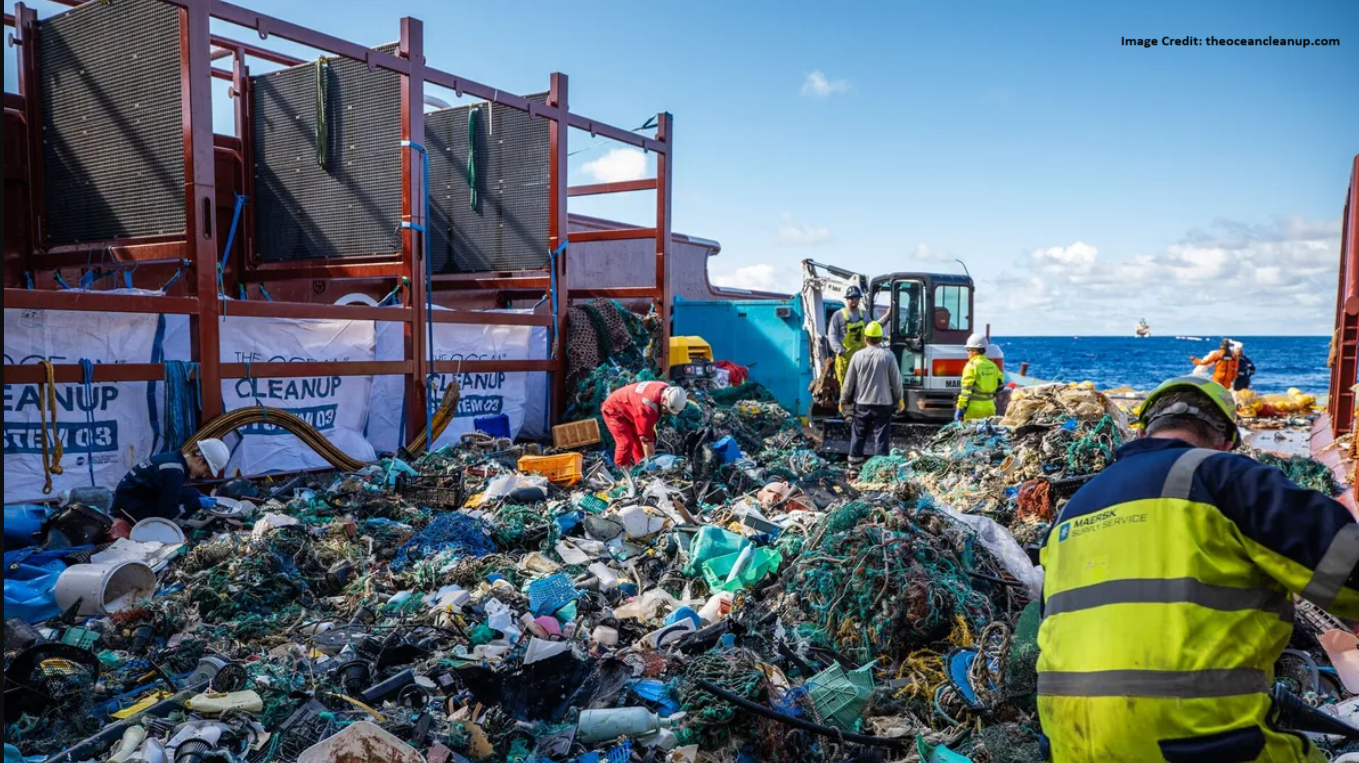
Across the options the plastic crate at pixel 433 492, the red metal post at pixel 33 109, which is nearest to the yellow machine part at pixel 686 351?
the plastic crate at pixel 433 492

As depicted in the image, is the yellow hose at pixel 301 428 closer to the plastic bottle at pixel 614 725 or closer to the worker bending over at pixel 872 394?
the worker bending over at pixel 872 394

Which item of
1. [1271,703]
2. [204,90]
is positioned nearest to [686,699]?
[1271,703]

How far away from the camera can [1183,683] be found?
7.04 feet

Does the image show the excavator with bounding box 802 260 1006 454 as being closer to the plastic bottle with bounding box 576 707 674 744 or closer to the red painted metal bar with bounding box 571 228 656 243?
the red painted metal bar with bounding box 571 228 656 243

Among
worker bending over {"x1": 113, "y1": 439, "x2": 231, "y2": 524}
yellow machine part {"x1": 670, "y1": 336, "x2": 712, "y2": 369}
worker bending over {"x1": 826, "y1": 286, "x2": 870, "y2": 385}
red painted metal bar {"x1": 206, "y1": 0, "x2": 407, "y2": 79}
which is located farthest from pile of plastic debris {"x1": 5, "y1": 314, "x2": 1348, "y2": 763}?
yellow machine part {"x1": 670, "y1": 336, "x2": 712, "y2": 369}

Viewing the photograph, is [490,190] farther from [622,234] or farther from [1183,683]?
[1183,683]

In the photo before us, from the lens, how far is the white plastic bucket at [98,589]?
16.3ft

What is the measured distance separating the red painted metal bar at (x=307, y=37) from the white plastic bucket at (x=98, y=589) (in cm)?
480

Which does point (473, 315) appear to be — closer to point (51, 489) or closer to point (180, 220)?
point (180, 220)

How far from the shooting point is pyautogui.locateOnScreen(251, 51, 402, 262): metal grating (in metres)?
9.91

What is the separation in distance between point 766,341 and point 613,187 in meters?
4.49

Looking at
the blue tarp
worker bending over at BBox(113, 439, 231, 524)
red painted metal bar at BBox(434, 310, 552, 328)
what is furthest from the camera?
red painted metal bar at BBox(434, 310, 552, 328)

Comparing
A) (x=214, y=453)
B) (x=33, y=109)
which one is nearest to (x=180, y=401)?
(x=214, y=453)

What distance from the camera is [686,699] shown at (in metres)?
3.97
